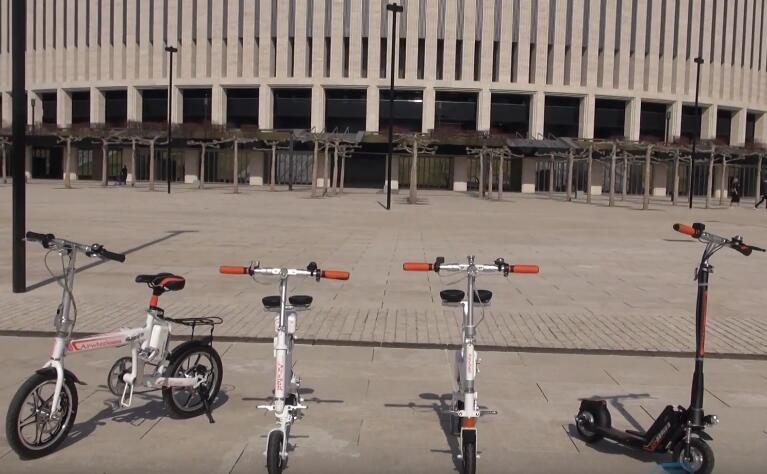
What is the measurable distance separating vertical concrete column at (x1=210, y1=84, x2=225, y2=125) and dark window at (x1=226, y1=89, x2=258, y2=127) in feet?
3.48

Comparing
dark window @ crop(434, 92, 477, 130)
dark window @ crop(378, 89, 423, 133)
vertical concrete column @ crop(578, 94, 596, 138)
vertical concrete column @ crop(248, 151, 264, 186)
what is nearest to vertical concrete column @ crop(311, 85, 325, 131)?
dark window @ crop(378, 89, 423, 133)

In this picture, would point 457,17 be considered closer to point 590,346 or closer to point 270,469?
point 590,346

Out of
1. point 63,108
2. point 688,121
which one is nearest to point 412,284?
point 688,121

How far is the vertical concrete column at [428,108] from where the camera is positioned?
60.4 metres

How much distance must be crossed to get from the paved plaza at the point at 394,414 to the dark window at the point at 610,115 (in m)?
59.5

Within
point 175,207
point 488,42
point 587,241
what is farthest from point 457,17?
point 587,241

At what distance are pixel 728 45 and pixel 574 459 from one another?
6975 cm

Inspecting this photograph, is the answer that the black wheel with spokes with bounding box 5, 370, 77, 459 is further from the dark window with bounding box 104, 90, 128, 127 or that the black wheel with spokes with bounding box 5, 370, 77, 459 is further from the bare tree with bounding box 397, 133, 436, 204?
the dark window with bounding box 104, 90, 128, 127

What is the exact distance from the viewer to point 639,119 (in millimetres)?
63188

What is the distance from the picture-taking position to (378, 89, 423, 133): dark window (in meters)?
61.6

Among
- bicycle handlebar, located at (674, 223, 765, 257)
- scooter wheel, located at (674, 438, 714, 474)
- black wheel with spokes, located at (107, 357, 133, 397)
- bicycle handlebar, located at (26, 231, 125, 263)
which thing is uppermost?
bicycle handlebar, located at (674, 223, 765, 257)

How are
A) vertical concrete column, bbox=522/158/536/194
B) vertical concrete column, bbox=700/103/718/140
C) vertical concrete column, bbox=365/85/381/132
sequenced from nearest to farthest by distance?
vertical concrete column, bbox=365/85/381/132, vertical concrete column, bbox=522/158/536/194, vertical concrete column, bbox=700/103/718/140

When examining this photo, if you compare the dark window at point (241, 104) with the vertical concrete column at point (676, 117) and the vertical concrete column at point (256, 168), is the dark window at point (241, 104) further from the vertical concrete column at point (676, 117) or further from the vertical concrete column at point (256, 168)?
Answer: the vertical concrete column at point (676, 117)

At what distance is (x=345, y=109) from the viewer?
204 ft
